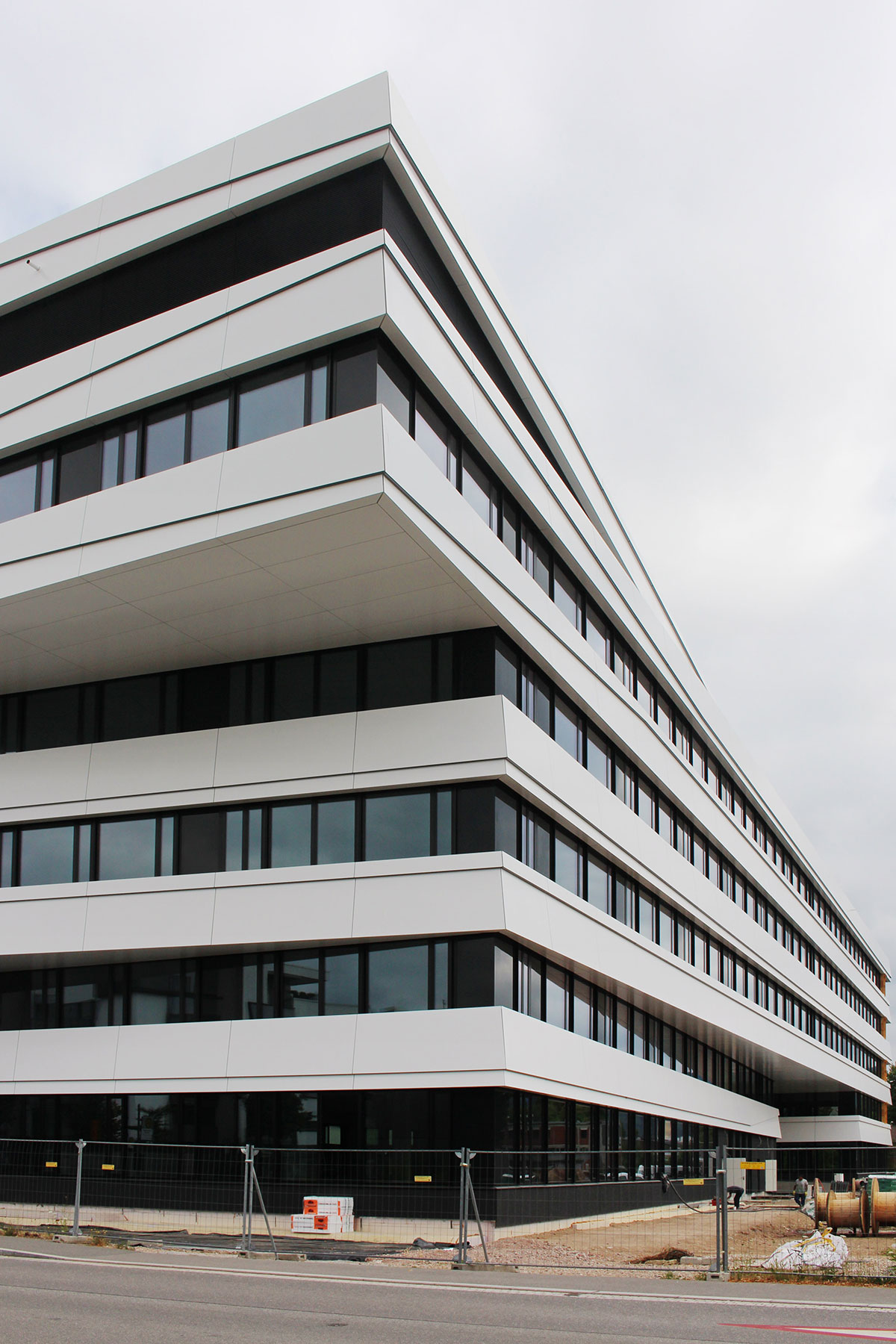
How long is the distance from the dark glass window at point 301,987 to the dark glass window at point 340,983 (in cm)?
23

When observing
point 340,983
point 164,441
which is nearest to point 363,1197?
point 340,983

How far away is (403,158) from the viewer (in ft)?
74.3

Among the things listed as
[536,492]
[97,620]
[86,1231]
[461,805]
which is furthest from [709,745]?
[86,1231]

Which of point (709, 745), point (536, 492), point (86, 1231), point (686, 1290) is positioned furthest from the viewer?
point (709, 745)

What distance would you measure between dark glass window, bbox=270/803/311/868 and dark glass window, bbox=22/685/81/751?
5.87 metres

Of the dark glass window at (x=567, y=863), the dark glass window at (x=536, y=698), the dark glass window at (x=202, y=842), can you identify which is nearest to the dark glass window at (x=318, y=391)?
the dark glass window at (x=536, y=698)

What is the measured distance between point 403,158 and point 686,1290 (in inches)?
752

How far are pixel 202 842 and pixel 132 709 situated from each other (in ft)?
12.1

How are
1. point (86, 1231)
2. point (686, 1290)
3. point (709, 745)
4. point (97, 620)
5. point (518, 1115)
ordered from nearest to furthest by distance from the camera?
point (686, 1290) < point (86, 1231) < point (518, 1115) < point (97, 620) < point (709, 745)

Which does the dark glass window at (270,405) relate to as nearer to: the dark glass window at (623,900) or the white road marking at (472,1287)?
the white road marking at (472,1287)

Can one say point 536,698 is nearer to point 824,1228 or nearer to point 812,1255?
point 824,1228

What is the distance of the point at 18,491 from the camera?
1027 inches

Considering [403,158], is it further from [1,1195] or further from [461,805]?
[1,1195]

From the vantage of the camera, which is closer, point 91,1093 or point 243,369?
point 243,369
